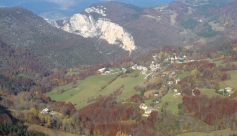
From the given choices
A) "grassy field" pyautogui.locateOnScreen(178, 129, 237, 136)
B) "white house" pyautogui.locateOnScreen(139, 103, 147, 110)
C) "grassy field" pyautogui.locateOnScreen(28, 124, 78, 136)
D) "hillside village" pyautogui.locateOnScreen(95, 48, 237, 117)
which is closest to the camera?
"grassy field" pyautogui.locateOnScreen(28, 124, 78, 136)

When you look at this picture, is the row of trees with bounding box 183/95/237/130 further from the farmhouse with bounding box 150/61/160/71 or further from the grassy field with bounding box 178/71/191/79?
the farmhouse with bounding box 150/61/160/71

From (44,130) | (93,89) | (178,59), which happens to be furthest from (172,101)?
(178,59)

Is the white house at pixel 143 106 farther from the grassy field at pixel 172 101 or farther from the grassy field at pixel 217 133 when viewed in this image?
the grassy field at pixel 217 133

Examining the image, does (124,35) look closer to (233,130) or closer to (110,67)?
(110,67)

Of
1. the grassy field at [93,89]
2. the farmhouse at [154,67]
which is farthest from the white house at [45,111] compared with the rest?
the farmhouse at [154,67]

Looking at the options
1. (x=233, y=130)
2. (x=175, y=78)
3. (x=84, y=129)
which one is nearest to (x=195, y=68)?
(x=175, y=78)

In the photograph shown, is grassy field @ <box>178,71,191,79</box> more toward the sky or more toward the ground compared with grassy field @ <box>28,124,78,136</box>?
more toward the sky

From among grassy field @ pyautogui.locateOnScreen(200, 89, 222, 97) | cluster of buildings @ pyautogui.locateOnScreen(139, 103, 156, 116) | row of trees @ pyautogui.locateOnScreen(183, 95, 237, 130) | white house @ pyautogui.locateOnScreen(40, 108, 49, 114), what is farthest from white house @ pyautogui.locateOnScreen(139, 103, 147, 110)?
white house @ pyautogui.locateOnScreen(40, 108, 49, 114)
